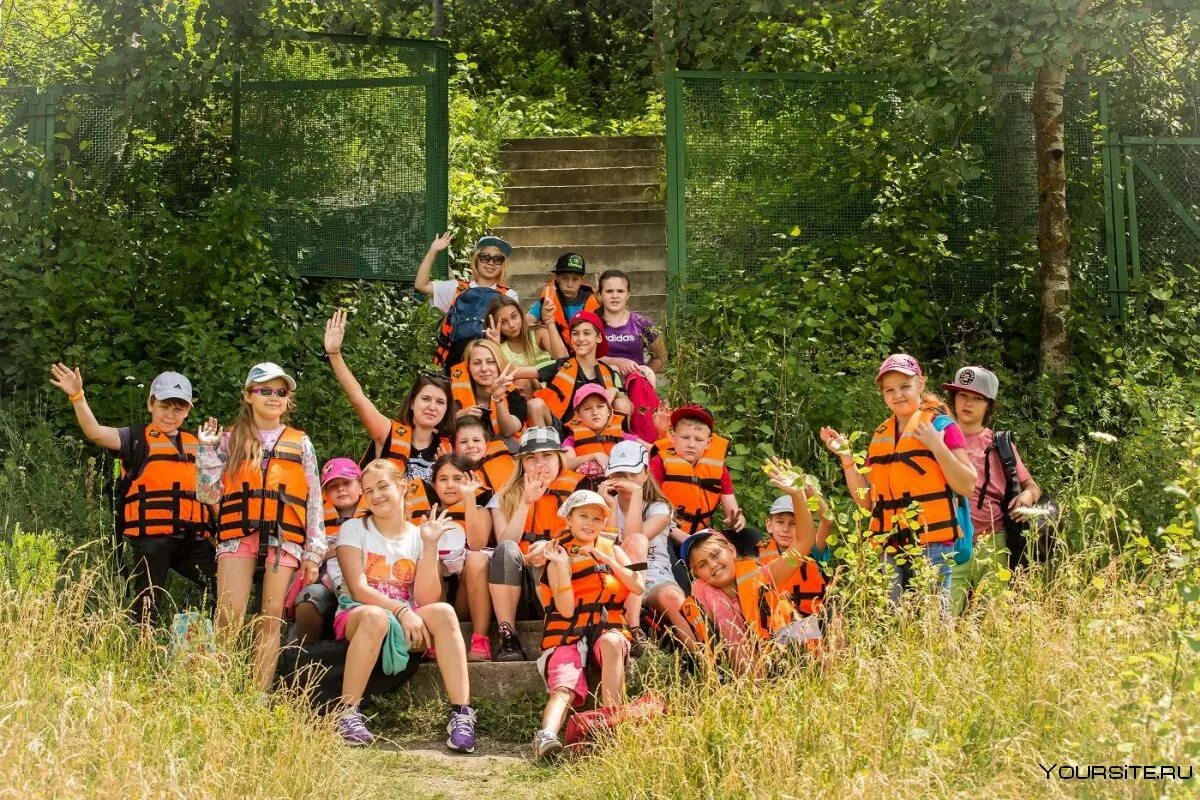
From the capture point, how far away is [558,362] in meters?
9.05

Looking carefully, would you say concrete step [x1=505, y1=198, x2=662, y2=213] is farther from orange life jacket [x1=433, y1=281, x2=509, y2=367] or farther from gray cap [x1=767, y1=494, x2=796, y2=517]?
gray cap [x1=767, y1=494, x2=796, y2=517]

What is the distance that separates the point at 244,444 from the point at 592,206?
6.45 meters

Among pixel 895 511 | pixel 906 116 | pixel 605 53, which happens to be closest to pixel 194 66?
pixel 906 116

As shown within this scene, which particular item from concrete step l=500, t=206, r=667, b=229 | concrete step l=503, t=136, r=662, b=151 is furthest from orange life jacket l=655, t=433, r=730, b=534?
concrete step l=503, t=136, r=662, b=151

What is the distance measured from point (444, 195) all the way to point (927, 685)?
21.4ft

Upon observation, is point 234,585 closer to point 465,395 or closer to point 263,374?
point 263,374

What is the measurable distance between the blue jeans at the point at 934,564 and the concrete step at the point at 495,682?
176 cm

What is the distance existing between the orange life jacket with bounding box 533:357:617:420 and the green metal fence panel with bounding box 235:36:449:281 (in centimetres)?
262

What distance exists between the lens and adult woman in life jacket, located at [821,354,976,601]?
6.93 meters

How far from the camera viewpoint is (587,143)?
1429 centimetres

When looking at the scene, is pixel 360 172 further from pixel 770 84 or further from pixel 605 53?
pixel 605 53

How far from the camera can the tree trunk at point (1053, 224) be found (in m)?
10.0

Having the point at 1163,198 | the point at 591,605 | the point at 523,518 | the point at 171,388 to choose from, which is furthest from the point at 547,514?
the point at 1163,198

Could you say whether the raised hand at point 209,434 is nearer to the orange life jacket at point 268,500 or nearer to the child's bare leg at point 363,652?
the orange life jacket at point 268,500
